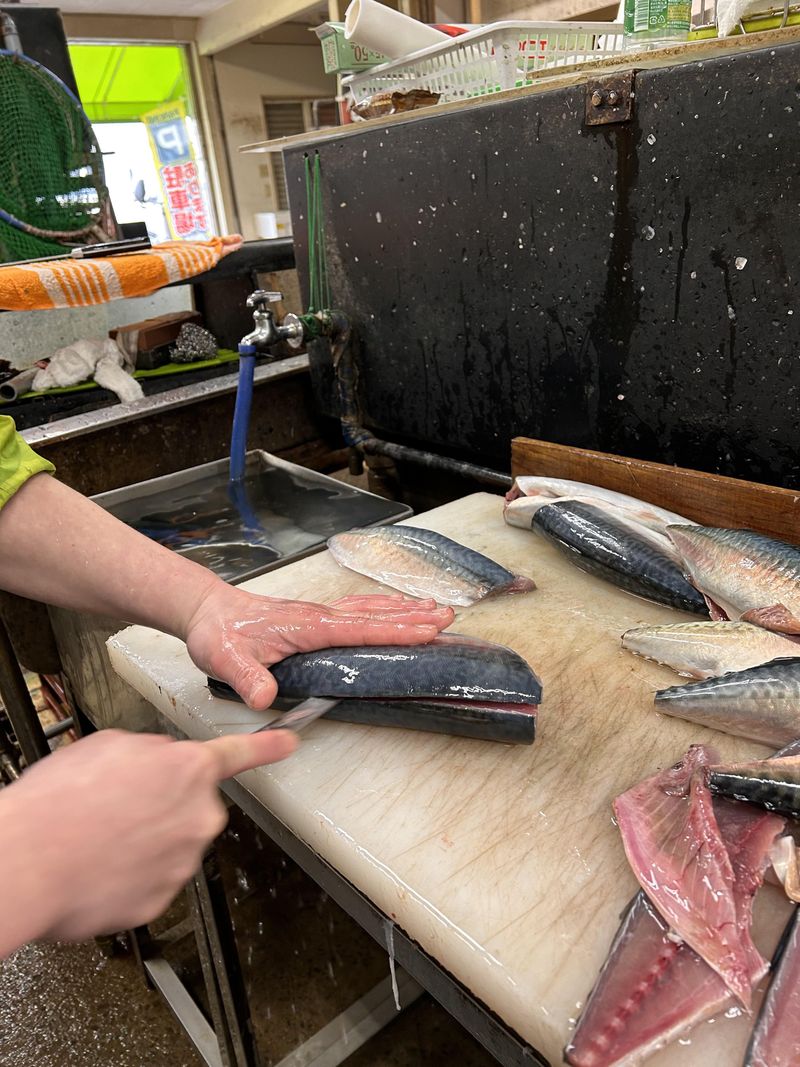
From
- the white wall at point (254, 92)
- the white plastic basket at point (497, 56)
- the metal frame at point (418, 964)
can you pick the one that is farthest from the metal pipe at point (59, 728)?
the white wall at point (254, 92)

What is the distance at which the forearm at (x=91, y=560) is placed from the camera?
1523 mm

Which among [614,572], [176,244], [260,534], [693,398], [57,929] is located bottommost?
[260,534]

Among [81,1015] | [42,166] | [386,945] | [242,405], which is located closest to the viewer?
[386,945]

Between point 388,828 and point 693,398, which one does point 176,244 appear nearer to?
point 693,398

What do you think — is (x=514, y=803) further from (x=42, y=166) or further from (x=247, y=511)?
(x=42, y=166)

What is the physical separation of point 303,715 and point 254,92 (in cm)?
1229

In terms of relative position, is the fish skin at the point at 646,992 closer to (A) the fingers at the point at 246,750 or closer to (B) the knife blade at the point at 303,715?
(A) the fingers at the point at 246,750

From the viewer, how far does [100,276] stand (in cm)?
297

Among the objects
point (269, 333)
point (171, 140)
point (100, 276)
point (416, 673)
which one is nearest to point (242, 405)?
point (269, 333)

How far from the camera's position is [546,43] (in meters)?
2.32

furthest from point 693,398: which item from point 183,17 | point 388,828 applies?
point 183,17

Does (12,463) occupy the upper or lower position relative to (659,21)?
lower

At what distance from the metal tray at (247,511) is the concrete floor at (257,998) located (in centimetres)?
115

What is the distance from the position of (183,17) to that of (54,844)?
12.5m
